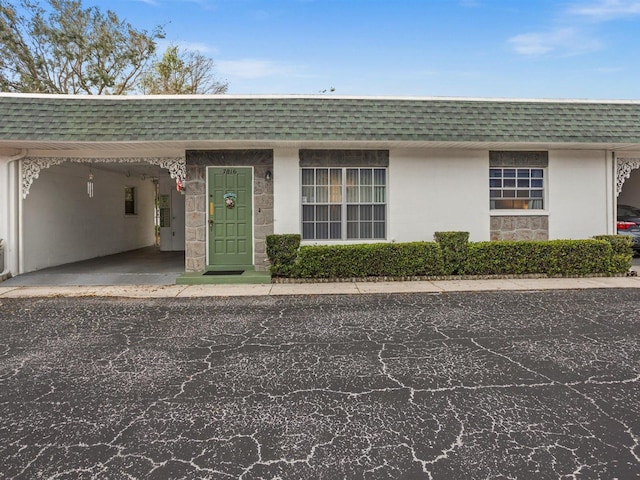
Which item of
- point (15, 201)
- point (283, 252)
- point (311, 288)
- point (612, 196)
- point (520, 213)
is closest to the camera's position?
point (311, 288)

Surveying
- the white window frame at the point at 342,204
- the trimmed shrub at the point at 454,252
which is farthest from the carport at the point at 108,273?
the trimmed shrub at the point at 454,252

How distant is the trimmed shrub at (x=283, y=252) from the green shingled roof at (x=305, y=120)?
2148 mm

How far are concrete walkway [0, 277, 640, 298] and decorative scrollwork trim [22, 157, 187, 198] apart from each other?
103 inches

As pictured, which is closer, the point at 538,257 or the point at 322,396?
the point at 322,396

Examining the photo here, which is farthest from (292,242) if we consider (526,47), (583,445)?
(526,47)

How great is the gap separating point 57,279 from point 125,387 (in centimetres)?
693

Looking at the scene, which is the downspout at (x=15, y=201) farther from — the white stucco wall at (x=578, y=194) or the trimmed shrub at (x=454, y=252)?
the white stucco wall at (x=578, y=194)

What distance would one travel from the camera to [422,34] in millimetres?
17703

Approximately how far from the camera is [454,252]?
30.2 feet

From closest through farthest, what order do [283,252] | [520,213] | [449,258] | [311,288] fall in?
1. [311,288]
2. [283,252]
3. [449,258]
4. [520,213]

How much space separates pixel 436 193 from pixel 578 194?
3603mm

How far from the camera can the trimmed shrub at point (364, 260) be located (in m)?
8.87

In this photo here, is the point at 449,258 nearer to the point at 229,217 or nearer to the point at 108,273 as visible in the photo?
the point at 229,217

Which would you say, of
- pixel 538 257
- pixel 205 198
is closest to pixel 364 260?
pixel 538 257
